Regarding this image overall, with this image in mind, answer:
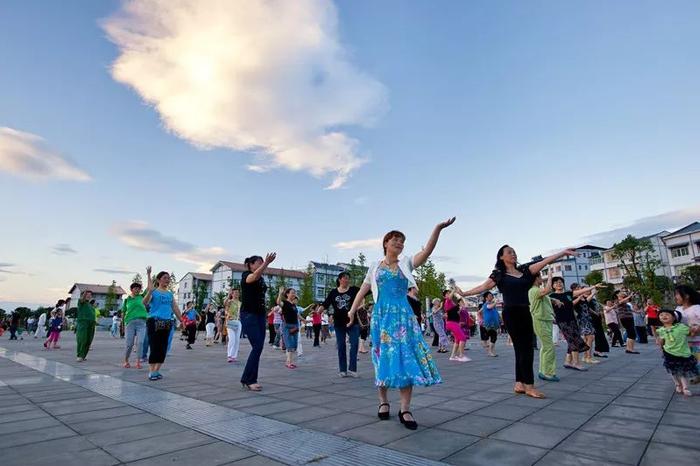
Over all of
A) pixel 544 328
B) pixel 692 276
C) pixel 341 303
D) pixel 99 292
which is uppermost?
pixel 99 292

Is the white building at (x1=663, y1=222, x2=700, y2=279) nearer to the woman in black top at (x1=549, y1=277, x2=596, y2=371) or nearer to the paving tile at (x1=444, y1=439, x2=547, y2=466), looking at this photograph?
the woman in black top at (x1=549, y1=277, x2=596, y2=371)

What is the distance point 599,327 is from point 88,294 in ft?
48.0

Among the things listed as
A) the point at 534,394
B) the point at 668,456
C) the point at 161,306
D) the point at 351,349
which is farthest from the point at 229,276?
the point at 668,456

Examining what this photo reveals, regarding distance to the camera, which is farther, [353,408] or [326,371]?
[326,371]

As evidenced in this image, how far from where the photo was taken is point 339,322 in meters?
7.99

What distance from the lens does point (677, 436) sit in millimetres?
3385

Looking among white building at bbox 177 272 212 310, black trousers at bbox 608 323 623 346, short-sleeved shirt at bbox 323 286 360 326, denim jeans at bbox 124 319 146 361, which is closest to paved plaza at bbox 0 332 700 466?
short-sleeved shirt at bbox 323 286 360 326

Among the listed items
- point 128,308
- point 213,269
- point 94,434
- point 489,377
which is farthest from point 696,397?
point 213,269

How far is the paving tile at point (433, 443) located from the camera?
303cm

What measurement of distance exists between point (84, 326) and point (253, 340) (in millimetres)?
7134

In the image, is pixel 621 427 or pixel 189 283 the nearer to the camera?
pixel 621 427

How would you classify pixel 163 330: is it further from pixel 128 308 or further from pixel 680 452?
pixel 680 452

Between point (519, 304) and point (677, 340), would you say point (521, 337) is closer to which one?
point (519, 304)

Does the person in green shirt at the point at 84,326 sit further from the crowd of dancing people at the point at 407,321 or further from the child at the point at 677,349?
the child at the point at 677,349
